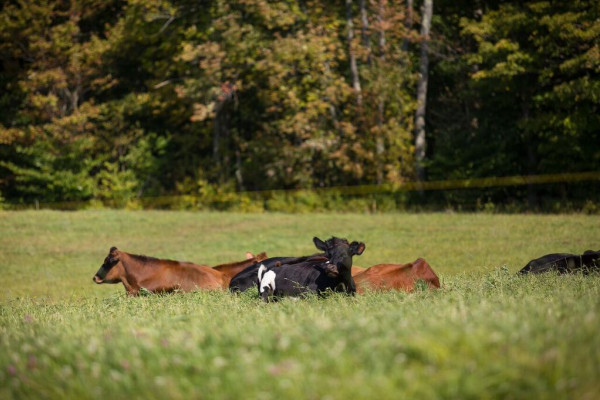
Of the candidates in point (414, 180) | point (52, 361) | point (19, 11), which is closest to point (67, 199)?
point (19, 11)

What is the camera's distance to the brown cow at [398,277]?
10.8m

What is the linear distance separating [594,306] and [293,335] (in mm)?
2415

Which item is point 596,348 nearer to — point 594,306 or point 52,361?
point 594,306

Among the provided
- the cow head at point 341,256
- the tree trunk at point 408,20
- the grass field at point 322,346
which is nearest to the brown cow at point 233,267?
the grass field at point 322,346

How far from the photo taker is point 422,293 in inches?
378

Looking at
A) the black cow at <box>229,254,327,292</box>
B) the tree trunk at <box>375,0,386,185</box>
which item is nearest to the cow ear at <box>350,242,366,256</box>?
the black cow at <box>229,254,327,292</box>

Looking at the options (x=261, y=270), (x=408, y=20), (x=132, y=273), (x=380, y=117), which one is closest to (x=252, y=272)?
(x=261, y=270)

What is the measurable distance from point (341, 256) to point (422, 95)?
1012 inches

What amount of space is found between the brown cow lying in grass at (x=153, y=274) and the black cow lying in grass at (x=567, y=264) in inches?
178

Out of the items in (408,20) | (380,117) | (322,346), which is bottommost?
(322,346)

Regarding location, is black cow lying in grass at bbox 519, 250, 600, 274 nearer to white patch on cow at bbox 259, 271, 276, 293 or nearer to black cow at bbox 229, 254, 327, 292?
black cow at bbox 229, 254, 327, 292

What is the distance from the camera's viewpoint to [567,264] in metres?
11.8

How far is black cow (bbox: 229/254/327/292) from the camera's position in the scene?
1130 centimetres

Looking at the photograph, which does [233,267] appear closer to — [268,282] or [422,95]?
[268,282]
